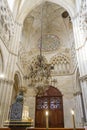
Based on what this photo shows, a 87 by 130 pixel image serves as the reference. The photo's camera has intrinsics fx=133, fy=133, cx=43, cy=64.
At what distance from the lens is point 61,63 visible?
15289 millimetres

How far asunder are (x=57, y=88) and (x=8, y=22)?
26.4 feet

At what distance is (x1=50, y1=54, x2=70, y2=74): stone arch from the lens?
14.7 metres

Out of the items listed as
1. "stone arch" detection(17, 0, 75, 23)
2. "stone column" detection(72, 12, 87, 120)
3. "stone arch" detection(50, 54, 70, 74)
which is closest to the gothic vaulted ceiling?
"stone arch" detection(50, 54, 70, 74)

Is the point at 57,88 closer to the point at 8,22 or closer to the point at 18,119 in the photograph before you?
the point at 8,22

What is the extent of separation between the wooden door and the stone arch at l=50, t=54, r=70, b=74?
86.3 inches

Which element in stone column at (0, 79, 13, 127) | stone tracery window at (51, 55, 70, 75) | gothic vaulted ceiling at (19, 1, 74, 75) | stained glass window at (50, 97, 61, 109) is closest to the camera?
stone column at (0, 79, 13, 127)

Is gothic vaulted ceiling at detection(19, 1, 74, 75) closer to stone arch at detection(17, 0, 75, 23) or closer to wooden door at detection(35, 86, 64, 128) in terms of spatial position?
stone arch at detection(17, 0, 75, 23)

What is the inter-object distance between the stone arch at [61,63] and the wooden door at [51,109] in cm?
219

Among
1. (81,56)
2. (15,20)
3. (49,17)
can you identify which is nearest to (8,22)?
(15,20)

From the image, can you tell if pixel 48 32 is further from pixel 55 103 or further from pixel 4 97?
pixel 4 97

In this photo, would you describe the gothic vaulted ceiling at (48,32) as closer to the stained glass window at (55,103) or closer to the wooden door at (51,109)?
the wooden door at (51,109)

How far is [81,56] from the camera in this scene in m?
9.74

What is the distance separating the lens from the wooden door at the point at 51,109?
41.7ft

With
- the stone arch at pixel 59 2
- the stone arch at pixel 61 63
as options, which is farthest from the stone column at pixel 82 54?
the stone arch at pixel 61 63
